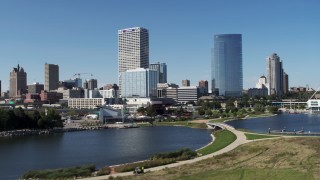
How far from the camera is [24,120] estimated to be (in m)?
100

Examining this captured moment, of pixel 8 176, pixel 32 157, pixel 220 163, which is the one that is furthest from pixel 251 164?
pixel 32 157

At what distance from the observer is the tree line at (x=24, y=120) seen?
9562cm

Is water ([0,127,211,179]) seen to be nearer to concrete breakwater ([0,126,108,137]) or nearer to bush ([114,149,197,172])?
bush ([114,149,197,172])

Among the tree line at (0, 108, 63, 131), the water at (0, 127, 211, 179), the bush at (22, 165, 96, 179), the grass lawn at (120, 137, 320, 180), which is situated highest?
the tree line at (0, 108, 63, 131)

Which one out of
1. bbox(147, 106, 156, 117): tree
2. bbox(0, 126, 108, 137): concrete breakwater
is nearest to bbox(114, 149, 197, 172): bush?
bbox(0, 126, 108, 137): concrete breakwater

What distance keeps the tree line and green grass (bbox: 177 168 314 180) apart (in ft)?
231

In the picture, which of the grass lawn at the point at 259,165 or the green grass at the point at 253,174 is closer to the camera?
the green grass at the point at 253,174

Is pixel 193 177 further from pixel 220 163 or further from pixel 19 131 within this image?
pixel 19 131

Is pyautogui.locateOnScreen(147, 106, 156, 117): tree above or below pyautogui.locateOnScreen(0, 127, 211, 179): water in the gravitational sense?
above

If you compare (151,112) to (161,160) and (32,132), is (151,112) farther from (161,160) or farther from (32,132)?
(161,160)

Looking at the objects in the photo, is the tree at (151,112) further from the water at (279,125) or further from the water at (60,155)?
the water at (60,155)

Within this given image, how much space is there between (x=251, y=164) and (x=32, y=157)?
31.2m

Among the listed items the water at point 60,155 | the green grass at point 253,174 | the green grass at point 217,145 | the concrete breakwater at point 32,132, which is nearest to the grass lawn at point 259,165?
the green grass at point 253,174

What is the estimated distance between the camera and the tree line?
95.6 m
